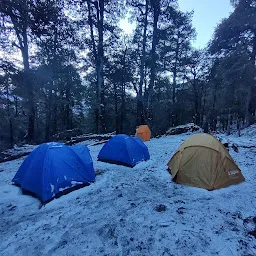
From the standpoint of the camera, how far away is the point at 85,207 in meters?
4.38

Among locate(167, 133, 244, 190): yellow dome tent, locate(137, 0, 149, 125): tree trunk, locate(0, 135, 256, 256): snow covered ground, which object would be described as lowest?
locate(0, 135, 256, 256): snow covered ground

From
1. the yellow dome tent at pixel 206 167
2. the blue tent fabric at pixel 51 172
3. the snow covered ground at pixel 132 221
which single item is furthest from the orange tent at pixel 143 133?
the blue tent fabric at pixel 51 172

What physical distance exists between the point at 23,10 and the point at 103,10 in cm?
1025

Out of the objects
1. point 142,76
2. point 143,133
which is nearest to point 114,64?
point 142,76

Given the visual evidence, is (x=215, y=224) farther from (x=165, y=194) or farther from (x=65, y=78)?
(x=65, y=78)

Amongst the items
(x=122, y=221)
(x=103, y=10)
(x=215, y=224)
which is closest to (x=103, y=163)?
(x=122, y=221)

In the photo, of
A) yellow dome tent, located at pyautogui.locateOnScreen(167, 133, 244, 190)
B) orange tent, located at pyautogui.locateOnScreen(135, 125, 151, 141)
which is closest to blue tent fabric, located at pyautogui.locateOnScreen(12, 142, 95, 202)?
yellow dome tent, located at pyautogui.locateOnScreen(167, 133, 244, 190)

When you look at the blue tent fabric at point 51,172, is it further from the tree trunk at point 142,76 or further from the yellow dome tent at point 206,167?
the tree trunk at point 142,76

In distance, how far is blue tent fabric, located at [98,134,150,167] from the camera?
742 centimetres

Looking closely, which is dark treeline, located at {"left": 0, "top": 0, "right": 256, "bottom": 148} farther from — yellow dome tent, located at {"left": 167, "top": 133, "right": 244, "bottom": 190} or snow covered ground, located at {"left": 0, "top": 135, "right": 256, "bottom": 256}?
yellow dome tent, located at {"left": 167, "top": 133, "right": 244, "bottom": 190}

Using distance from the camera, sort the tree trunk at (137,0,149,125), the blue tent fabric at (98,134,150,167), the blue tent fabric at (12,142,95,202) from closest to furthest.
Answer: the blue tent fabric at (12,142,95,202), the blue tent fabric at (98,134,150,167), the tree trunk at (137,0,149,125)

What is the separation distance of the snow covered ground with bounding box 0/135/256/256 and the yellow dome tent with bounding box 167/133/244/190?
0.77 ft

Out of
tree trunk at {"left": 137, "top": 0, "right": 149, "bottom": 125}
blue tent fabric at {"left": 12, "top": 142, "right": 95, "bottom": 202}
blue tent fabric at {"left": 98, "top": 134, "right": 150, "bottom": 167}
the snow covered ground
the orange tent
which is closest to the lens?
the snow covered ground

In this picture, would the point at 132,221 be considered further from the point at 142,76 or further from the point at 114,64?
the point at 114,64
